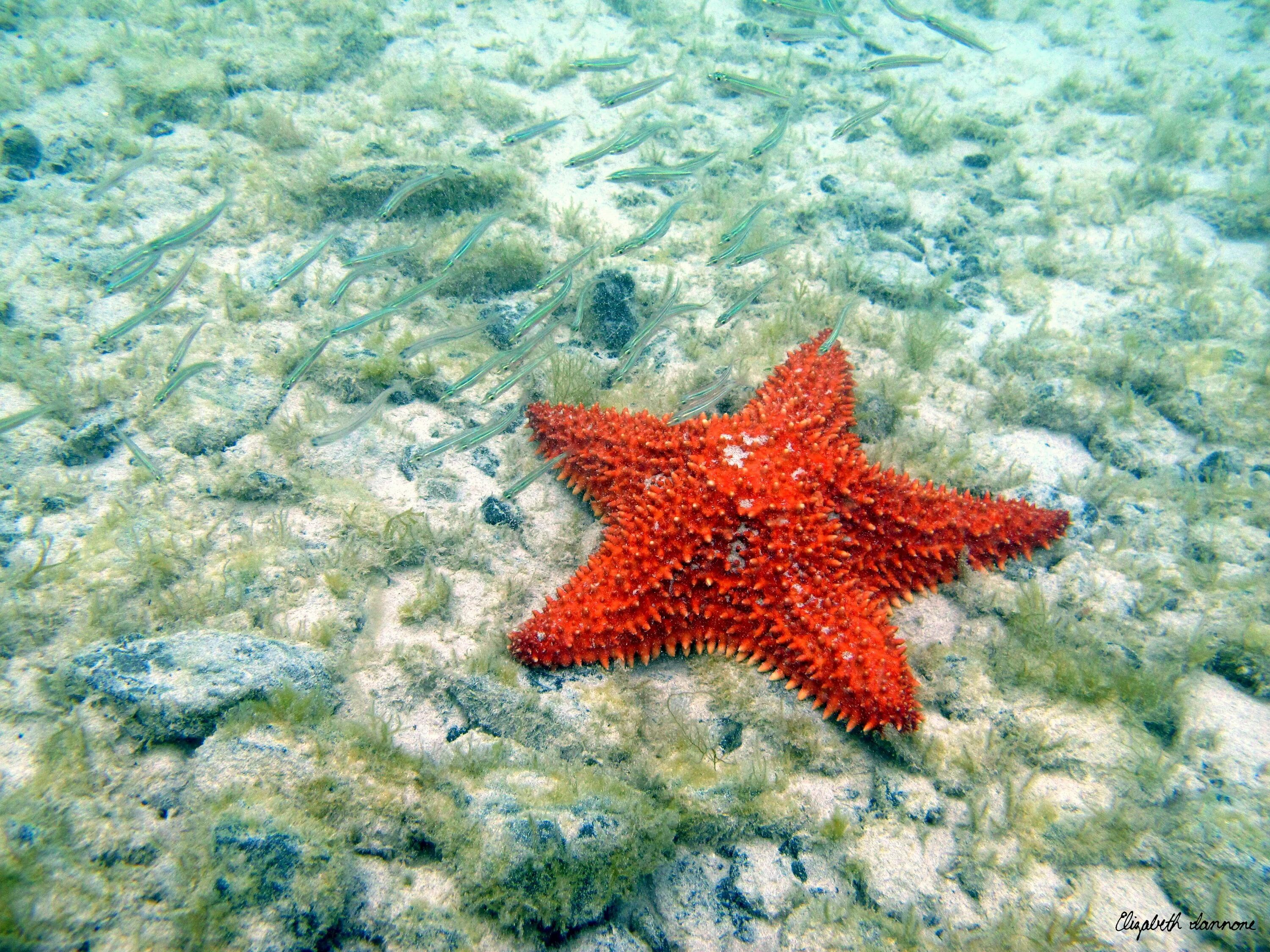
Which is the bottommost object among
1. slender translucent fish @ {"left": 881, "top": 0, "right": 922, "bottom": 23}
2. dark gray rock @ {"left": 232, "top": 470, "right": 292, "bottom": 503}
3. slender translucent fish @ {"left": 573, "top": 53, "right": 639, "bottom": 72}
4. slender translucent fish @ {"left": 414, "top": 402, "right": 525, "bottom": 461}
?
dark gray rock @ {"left": 232, "top": 470, "right": 292, "bottom": 503}

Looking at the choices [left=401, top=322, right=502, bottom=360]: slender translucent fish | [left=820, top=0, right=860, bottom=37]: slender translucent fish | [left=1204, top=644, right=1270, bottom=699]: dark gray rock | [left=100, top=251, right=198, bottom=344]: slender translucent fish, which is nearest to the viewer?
[left=1204, top=644, right=1270, bottom=699]: dark gray rock

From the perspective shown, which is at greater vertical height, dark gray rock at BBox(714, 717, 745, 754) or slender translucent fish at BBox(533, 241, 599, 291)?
slender translucent fish at BBox(533, 241, 599, 291)

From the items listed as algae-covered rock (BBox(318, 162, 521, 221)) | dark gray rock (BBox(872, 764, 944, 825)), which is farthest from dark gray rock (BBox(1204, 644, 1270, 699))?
algae-covered rock (BBox(318, 162, 521, 221))

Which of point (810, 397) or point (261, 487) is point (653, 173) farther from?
point (261, 487)

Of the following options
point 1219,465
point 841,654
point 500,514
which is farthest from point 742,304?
point 1219,465

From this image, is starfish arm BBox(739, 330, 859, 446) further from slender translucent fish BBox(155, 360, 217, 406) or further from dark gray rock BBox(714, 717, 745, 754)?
slender translucent fish BBox(155, 360, 217, 406)

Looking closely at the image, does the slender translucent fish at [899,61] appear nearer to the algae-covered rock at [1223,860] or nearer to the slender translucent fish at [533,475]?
the slender translucent fish at [533,475]
